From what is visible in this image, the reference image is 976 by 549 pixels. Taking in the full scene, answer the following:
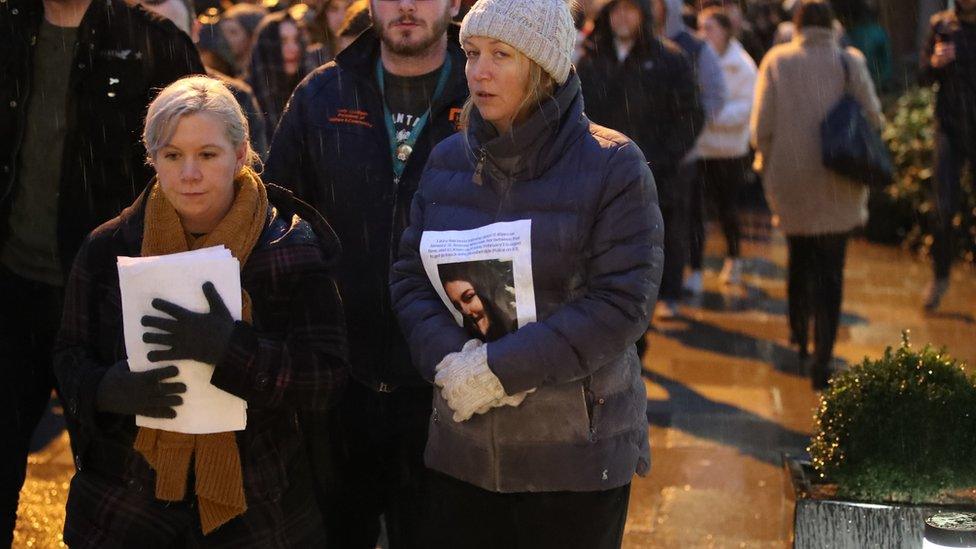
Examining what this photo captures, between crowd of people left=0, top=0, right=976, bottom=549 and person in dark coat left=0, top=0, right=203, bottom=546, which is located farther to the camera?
person in dark coat left=0, top=0, right=203, bottom=546

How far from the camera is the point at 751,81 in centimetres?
1198

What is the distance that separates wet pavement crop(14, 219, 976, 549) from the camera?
6.05 meters

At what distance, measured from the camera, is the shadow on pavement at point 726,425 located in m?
7.15

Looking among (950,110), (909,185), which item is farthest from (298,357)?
(909,185)

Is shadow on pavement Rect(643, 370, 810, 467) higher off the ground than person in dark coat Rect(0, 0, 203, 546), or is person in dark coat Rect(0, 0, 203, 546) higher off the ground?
person in dark coat Rect(0, 0, 203, 546)

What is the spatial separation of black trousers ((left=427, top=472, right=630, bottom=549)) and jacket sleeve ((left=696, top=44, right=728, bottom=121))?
21.9 ft

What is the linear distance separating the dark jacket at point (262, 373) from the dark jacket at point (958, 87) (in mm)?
7213

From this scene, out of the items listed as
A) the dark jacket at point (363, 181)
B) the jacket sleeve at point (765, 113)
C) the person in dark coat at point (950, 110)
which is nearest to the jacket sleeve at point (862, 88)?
the jacket sleeve at point (765, 113)

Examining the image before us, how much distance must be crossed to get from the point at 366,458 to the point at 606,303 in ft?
4.54

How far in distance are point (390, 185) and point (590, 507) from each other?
136 cm

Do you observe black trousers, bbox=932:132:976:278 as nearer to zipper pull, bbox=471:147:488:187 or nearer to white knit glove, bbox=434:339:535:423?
zipper pull, bbox=471:147:488:187

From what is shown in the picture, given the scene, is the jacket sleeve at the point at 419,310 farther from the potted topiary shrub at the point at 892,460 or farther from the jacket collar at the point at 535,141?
the potted topiary shrub at the point at 892,460

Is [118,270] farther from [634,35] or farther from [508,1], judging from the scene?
[634,35]

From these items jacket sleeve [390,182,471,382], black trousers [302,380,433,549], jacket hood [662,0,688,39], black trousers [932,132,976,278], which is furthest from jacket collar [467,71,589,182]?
black trousers [932,132,976,278]
